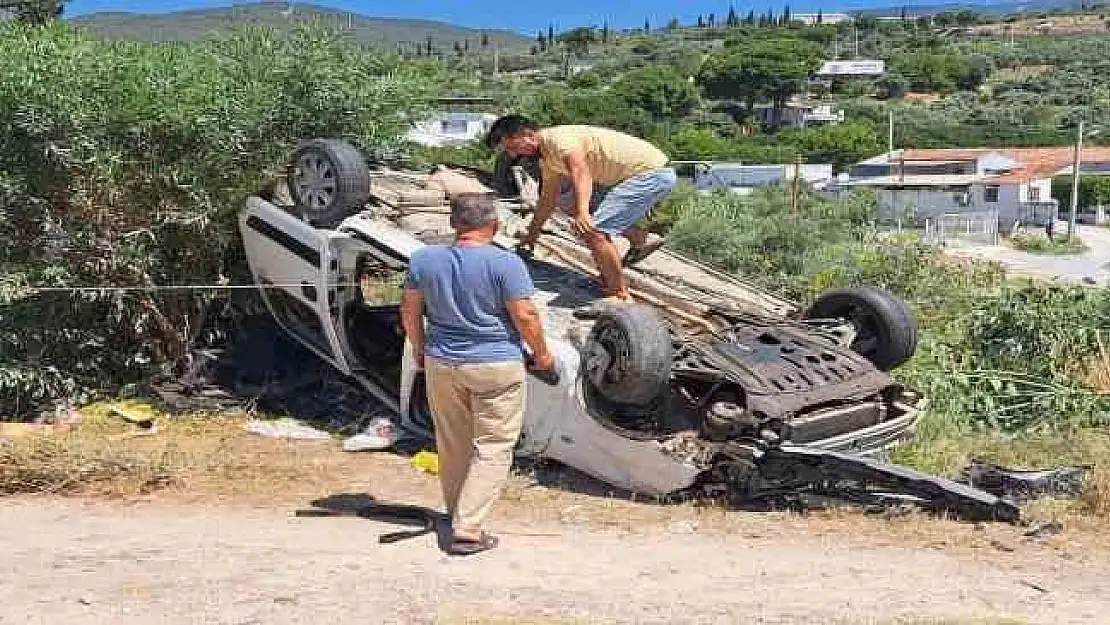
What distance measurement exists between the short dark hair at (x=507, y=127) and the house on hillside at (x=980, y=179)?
5882cm

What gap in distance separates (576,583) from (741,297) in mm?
3388

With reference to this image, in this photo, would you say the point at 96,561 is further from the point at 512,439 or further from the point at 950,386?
the point at 950,386

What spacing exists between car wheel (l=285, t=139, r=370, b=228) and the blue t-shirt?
261cm

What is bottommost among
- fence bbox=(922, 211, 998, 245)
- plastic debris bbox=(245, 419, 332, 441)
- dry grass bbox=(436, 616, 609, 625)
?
fence bbox=(922, 211, 998, 245)

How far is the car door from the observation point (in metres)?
7.75

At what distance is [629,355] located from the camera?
603 centimetres

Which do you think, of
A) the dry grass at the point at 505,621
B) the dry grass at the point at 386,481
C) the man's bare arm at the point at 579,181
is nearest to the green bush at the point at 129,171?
the dry grass at the point at 386,481

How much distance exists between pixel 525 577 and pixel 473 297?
1.15 metres

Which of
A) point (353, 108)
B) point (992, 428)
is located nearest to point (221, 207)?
point (353, 108)

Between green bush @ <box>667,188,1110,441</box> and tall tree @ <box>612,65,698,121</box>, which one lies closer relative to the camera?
green bush @ <box>667,188,1110,441</box>

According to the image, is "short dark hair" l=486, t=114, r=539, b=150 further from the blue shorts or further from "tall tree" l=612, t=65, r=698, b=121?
"tall tree" l=612, t=65, r=698, b=121

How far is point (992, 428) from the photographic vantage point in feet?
26.8

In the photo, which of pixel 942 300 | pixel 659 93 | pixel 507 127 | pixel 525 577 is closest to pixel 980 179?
pixel 659 93

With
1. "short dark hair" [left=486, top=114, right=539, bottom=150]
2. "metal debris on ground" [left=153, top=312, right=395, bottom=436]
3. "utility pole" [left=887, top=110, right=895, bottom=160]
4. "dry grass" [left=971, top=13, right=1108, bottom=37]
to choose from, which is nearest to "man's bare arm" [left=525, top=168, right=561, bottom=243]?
"short dark hair" [left=486, top=114, right=539, bottom=150]
